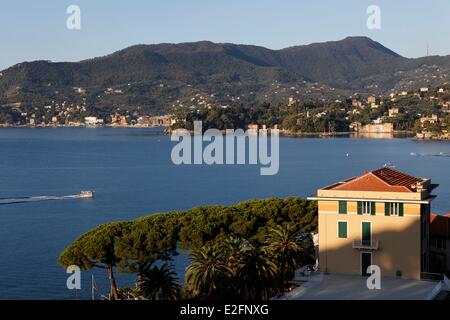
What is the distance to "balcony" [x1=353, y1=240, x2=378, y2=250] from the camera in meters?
13.7

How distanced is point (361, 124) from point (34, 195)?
9726 centimetres

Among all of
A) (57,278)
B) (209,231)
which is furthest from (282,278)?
(57,278)

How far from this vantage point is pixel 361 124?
134 metres

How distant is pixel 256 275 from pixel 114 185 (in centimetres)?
3733

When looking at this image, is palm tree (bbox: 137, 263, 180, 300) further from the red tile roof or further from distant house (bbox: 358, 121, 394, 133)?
distant house (bbox: 358, 121, 394, 133)

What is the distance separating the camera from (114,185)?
4909 centimetres

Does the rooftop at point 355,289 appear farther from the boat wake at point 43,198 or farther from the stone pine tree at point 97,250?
the boat wake at point 43,198

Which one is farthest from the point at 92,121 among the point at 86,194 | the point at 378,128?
the point at 86,194

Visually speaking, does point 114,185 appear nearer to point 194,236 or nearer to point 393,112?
point 194,236

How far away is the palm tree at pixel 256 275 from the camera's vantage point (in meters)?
12.6

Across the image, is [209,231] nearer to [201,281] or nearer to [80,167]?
[201,281]

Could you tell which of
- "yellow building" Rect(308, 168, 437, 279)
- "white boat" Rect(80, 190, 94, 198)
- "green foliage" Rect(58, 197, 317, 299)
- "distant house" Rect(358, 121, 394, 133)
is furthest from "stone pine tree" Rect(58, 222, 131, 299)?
"distant house" Rect(358, 121, 394, 133)

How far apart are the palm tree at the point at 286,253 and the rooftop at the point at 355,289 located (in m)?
0.44

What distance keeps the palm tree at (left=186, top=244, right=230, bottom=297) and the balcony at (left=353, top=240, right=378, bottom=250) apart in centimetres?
255
